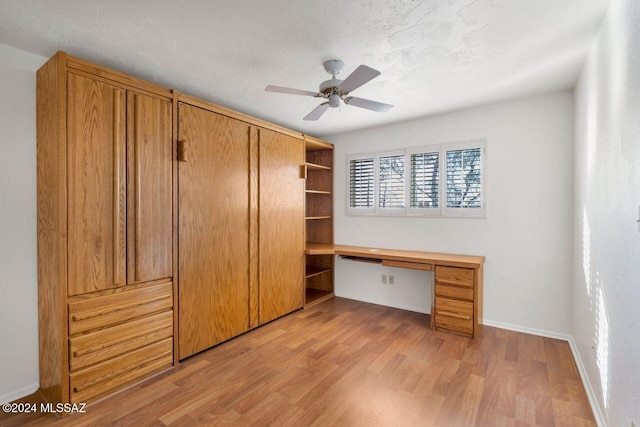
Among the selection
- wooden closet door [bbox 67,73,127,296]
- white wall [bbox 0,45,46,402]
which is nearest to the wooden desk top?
wooden closet door [bbox 67,73,127,296]

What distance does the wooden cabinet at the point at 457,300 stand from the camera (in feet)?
10.3

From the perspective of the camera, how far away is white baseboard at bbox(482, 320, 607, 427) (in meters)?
1.93

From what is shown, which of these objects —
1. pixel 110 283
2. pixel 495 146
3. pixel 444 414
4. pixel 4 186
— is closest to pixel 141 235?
pixel 110 283

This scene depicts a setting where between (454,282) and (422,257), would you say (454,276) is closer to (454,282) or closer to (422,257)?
(454,282)

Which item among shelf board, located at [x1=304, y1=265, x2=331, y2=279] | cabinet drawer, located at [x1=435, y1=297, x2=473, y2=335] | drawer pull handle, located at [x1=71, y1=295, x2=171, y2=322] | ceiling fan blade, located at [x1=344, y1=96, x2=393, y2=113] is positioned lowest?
cabinet drawer, located at [x1=435, y1=297, x2=473, y2=335]

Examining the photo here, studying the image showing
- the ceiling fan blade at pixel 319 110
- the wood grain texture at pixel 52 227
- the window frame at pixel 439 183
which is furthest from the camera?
the window frame at pixel 439 183

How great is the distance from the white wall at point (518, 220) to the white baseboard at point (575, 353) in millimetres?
18

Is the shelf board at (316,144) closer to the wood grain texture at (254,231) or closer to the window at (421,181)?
the window at (421,181)

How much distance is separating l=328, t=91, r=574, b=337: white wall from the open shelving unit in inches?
49.3

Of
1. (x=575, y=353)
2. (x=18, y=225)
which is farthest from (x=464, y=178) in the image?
(x=18, y=225)

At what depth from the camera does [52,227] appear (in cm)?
206

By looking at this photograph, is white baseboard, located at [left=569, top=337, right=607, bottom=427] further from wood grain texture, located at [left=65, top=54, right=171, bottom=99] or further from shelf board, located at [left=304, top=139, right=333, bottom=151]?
wood grain texture, located at [left=65, top=54, right=171, bottom=99]

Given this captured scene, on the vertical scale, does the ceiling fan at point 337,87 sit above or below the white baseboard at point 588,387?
above

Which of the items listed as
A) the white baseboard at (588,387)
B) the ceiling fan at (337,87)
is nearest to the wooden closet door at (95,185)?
the ceiling fan at (337,87)
